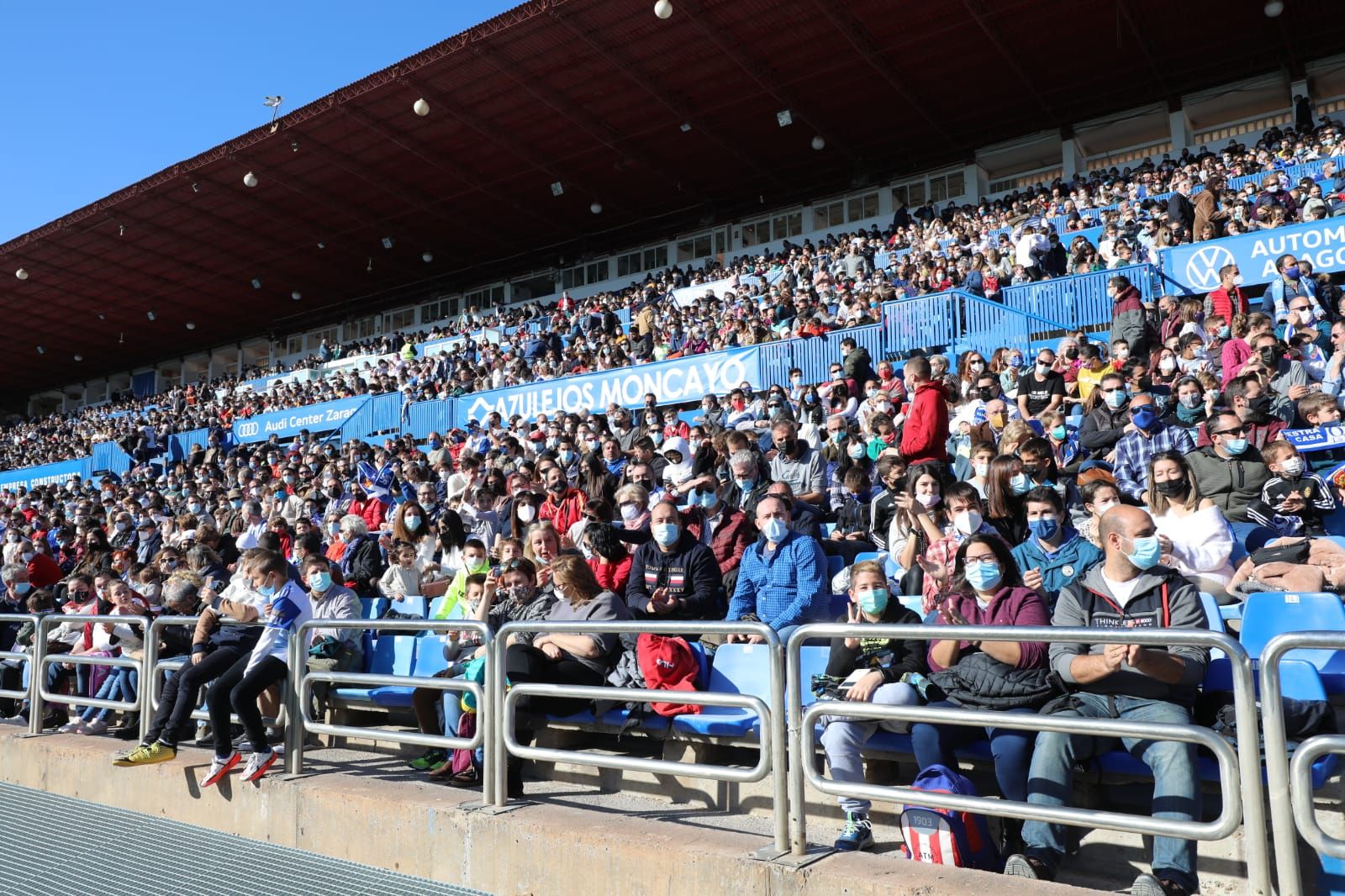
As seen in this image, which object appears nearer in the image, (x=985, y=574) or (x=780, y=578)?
(x=985, y=574)

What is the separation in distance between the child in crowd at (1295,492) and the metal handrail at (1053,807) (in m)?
3.36

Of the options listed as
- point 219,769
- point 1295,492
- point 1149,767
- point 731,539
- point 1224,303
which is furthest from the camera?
point 1224,303

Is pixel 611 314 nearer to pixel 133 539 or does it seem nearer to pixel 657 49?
pixel 657 49

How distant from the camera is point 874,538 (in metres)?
7.43

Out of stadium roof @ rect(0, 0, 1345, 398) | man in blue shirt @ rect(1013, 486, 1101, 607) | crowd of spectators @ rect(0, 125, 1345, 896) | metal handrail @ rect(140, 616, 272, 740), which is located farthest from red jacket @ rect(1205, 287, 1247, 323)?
stadium roof @ rect(0, 0, 1345, 398)

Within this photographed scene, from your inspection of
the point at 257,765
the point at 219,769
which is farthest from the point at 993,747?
the point at 219,769

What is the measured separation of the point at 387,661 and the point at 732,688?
104 inches

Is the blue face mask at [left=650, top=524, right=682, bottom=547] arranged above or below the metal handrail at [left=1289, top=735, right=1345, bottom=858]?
above

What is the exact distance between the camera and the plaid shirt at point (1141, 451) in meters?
7.54

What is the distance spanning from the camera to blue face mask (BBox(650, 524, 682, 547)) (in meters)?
6.08

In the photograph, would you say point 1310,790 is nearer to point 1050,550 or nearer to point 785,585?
point 1050,550

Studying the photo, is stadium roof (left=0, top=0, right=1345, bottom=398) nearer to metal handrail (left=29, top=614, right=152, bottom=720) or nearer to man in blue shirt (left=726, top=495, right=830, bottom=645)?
metal handrail (left=29, top=614, right=152, bottom=720)

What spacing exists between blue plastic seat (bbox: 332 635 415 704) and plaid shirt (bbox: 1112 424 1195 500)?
523cm

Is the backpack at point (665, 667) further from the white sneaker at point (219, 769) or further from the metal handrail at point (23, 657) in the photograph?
the metal handrail at point (23, 657)
